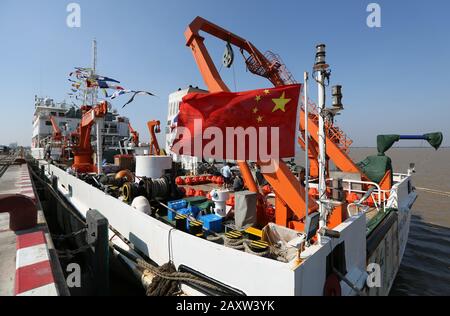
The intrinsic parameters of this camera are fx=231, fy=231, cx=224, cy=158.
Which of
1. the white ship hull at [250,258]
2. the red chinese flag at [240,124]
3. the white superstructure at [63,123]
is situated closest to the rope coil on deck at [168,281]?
the white ship hull at [250,258]

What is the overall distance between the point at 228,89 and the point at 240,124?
221 cm

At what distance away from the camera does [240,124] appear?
4.32 meters

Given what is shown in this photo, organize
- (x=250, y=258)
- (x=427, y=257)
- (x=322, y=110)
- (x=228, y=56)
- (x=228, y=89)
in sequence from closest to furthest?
(x=250, y=258)
(x=322, y=110)
(x=228, y=89)
(x=228, y=56)
(x=427, y=257)

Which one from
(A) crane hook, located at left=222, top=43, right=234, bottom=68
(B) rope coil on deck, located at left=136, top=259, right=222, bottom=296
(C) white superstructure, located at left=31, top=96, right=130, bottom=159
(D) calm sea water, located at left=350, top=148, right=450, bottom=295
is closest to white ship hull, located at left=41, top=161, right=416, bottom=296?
(B) rope coil on deck, located at left=136, top=259, right=222, bottom=296

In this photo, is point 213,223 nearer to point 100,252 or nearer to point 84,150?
point 100,252

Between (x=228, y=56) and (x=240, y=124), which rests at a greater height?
(x=228, y=56)

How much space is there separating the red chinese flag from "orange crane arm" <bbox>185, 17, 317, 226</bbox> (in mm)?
812

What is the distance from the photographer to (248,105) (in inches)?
167

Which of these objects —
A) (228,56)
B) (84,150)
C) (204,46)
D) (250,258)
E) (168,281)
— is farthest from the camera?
(84,150)

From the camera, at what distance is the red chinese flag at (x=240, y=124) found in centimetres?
396

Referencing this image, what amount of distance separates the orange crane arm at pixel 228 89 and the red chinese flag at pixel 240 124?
0.81 m

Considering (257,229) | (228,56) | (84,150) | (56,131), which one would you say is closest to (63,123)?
(56,131)

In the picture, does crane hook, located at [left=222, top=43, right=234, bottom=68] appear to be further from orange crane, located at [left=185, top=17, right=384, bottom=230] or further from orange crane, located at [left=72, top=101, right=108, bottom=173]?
orange crane, located at [left=72, top=101, right=108, bottom=173]
